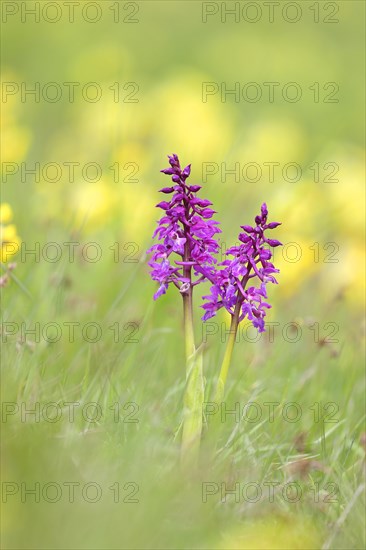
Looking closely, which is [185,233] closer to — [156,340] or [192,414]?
[192,414]

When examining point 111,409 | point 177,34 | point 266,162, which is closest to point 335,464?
point 111,409

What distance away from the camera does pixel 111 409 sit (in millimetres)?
2572

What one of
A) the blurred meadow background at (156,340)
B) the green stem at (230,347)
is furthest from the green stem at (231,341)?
the blurred meadow background at (156,340)

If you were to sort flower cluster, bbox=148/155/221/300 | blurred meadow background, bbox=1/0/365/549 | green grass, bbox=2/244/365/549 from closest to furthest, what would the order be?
green grass, bbox=2/244/365/549
blurred meadow background, bbox=1/0/365/549
flower cluster, bbox=148/155/221/300

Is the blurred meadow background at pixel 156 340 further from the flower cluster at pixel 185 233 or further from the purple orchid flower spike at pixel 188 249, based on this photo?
the flower cluster at pixel 185 233

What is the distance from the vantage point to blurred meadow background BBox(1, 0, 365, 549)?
2.15 metres

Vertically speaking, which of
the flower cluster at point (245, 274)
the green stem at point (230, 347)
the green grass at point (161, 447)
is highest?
the flower cluster at point (245, 274)

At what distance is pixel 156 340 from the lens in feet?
11.3

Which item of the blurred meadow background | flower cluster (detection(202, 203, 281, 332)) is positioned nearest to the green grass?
the blurred meadow background

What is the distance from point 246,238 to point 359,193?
289cm

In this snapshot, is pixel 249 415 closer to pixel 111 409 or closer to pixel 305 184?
pixel 111 409

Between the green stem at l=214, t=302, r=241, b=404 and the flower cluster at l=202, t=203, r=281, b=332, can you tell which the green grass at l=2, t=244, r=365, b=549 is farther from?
the flower cluster at l=202, t=203, r=281, b=332

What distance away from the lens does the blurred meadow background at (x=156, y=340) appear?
84.6 inches

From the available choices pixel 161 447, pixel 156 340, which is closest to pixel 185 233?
Answer: pixel 161 447
